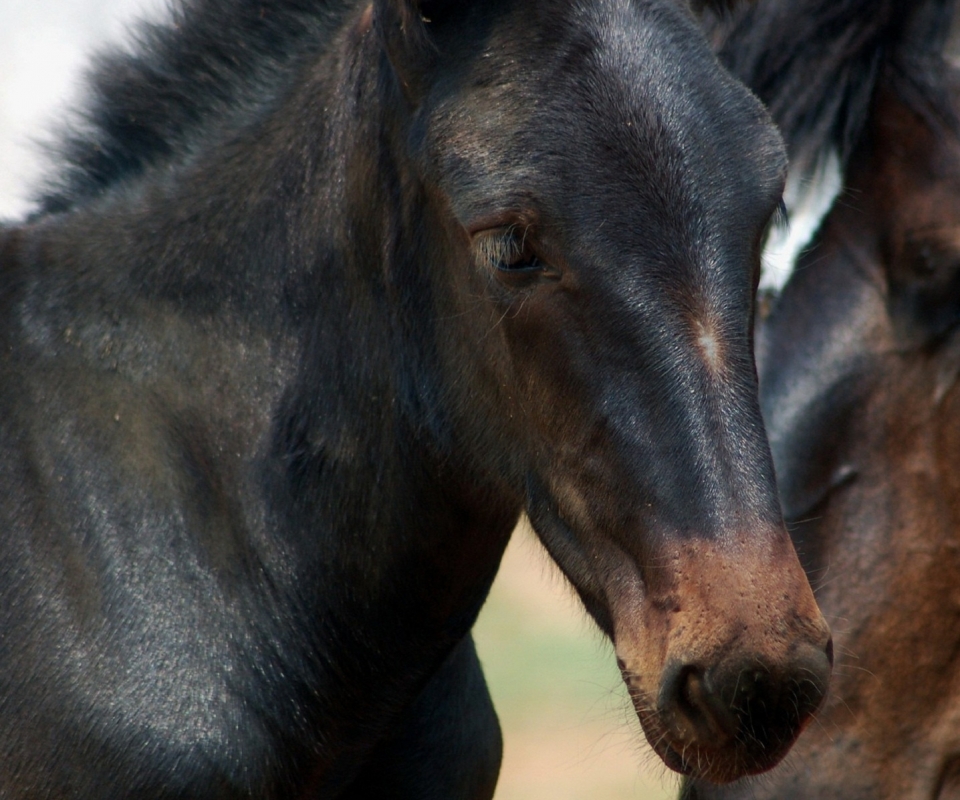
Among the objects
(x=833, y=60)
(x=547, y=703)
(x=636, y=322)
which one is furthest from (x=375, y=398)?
(x=547, y=703)

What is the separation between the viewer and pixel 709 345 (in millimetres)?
2047

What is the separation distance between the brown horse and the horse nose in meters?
0.91

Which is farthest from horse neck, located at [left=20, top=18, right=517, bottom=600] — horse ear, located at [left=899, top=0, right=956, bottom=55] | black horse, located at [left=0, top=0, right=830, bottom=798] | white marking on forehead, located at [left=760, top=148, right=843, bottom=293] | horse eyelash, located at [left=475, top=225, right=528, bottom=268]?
horse ear, located at [left=899, top=0, right=956, bottom=55]

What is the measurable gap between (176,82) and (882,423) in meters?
1.95

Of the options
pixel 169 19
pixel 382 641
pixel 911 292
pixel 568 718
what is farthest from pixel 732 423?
pixel 568 718

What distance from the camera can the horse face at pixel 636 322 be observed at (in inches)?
76.3

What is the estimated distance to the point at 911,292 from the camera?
3199 millimetres

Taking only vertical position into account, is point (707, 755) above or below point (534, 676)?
above

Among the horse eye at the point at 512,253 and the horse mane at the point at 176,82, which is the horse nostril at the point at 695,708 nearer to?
the horse eye at the point at 512,253

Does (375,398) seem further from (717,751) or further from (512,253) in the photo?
(717,751)

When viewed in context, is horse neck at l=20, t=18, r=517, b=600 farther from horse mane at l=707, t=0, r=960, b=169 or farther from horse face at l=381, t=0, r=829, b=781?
horse mane at l=707, t=0, r=960, b=169

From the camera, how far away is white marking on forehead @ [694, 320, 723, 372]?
204cm

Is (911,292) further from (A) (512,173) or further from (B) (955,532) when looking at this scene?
(A) (512,173)

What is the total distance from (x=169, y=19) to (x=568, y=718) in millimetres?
6596
